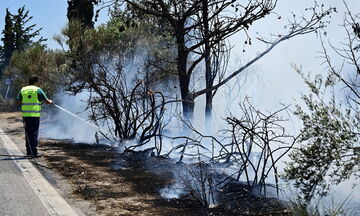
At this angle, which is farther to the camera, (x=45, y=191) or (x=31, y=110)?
(x=31, y=110)

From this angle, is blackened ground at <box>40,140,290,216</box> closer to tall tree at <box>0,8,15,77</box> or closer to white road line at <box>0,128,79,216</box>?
white road line at <box>0,128,79,216</box>

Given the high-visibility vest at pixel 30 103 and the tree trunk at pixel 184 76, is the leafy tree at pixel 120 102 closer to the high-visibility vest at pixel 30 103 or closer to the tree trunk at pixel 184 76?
the tree trunk at pixel 184 76

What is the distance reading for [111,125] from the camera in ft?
43.7

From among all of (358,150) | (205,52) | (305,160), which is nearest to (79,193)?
(305,160)

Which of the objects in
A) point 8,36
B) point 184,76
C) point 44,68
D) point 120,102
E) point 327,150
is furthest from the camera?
point 8,36

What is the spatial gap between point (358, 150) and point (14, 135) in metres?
11.5

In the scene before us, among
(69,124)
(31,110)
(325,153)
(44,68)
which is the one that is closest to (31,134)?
(31,110)

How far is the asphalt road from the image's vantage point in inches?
215

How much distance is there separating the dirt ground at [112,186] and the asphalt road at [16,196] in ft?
1.53

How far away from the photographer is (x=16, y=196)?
20.2 feet

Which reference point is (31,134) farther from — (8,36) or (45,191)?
(8,36)

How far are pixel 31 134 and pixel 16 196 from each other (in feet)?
12.6

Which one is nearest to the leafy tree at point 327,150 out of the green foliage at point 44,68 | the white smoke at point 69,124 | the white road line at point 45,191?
the white road line at point 45,191

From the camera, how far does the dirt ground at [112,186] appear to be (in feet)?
18.8
